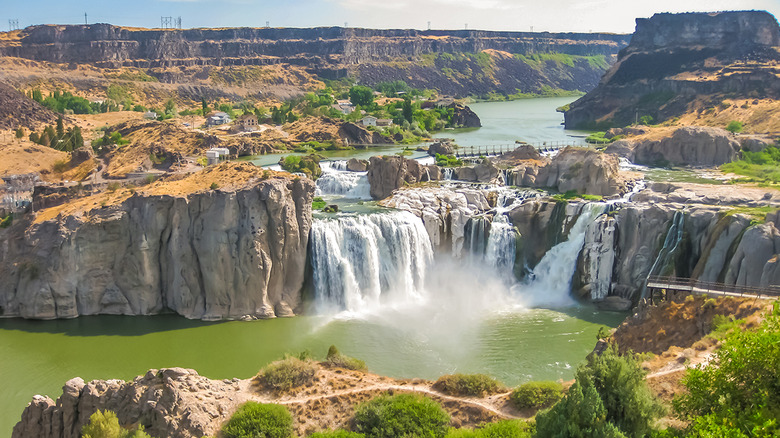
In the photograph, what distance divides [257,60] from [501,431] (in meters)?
150

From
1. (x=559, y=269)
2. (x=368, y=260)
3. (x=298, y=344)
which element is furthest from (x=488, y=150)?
(x=298, y=344)

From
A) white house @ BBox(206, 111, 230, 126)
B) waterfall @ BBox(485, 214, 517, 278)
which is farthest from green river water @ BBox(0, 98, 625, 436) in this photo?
white house @ BBox(206, 111, 230, 126)

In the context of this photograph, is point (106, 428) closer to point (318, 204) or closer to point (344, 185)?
point (318, 204)

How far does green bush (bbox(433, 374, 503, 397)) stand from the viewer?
23562 millimetres

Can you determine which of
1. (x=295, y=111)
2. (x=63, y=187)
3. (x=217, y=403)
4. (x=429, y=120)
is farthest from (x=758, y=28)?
(x=217, y=403)

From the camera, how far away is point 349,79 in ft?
530

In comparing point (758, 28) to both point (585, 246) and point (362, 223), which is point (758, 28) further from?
point (362, 223)

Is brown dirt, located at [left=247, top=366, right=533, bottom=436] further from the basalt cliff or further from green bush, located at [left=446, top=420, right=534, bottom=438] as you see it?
the basalt cliff

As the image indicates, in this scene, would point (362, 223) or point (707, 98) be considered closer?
point (362, 223)

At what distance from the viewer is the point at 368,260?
40.4 meters

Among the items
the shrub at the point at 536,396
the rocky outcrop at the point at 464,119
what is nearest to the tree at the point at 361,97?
the rocky outcrop at the point at 464,119

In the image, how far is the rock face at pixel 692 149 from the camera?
59.0 meters

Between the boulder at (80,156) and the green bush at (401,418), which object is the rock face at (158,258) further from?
the boulder at (80,156)

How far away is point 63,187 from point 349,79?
407 ft
